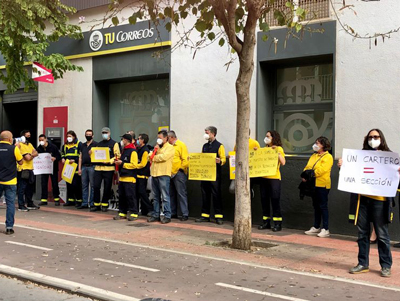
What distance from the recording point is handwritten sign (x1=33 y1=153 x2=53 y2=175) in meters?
15.3

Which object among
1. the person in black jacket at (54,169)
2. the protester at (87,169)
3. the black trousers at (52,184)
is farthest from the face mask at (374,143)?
the black trousers at (52,184)

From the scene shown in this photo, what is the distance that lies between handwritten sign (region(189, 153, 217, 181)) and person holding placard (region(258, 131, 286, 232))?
131cm

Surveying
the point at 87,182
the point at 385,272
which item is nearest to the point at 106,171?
the point at 87,182

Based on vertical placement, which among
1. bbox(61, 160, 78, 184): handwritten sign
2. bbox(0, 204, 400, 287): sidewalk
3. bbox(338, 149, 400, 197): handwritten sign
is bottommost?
bbox(0, 204, 400, 287): sidewalk

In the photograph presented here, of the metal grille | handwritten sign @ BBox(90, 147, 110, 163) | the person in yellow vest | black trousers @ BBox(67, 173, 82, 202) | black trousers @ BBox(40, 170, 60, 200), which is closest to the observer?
the metal grille

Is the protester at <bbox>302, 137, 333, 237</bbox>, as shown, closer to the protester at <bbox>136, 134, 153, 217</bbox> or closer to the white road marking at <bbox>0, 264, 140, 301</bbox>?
the protester at <bbox>136, 134, 153, 217</bbox>

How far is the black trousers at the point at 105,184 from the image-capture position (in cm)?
1391

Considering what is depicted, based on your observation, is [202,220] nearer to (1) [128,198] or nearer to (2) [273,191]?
(1) [128,198]

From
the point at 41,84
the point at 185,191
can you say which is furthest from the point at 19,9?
the point at 185,191

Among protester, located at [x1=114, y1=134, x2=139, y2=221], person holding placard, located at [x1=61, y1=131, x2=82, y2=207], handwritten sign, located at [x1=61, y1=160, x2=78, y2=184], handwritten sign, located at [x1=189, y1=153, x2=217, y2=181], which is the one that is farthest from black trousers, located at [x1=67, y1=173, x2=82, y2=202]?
handwritten sign, located at [x1=189, y1=153, x2=217, y2=181]

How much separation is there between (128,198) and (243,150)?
4225 mm

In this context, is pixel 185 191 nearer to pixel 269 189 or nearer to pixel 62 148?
pixel 269 189

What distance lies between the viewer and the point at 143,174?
41.7ft

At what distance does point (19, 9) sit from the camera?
13953 millimetres
